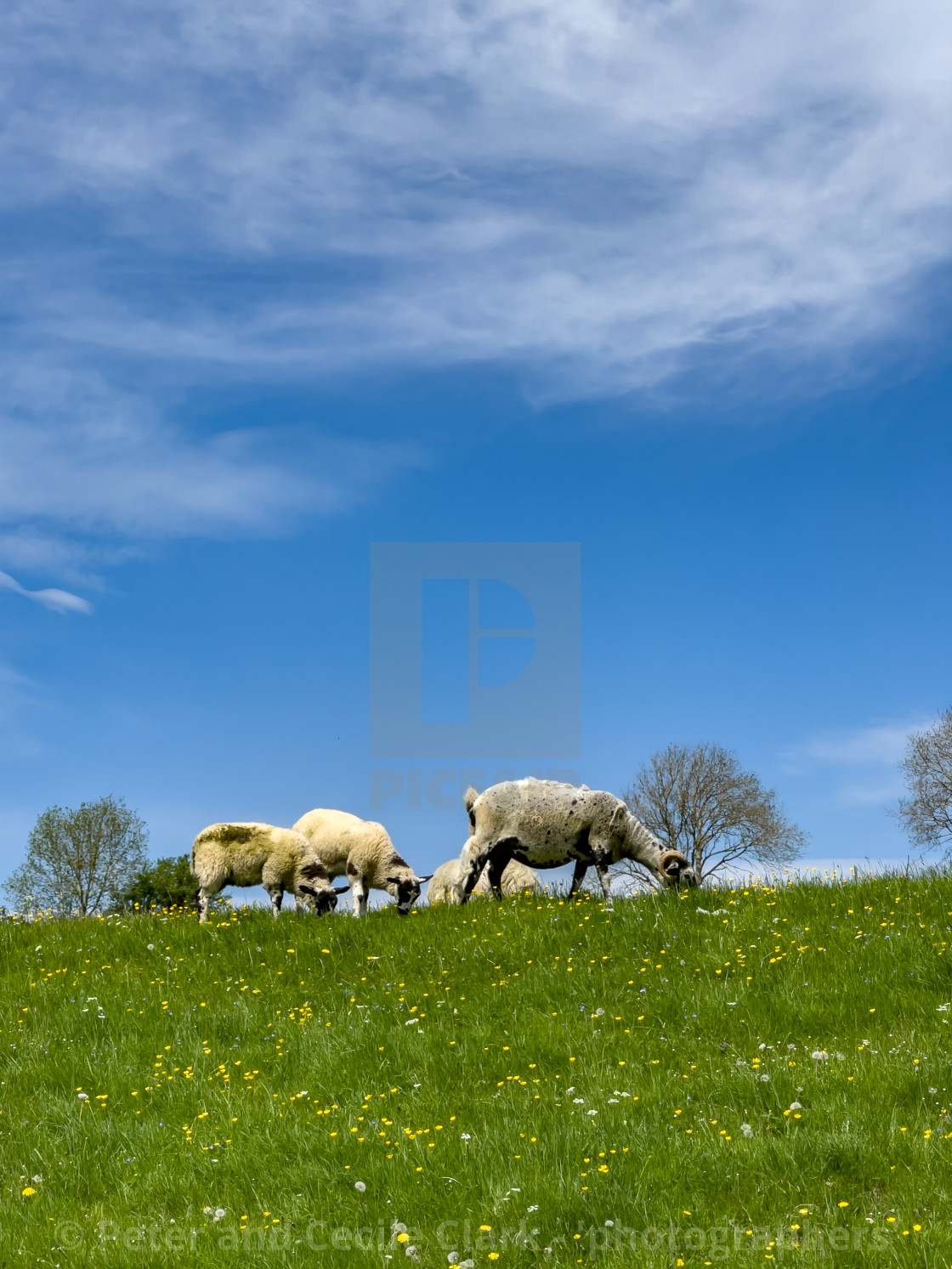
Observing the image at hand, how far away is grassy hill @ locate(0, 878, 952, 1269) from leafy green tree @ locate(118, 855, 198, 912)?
25768 millimetres

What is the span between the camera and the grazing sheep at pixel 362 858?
868 inches

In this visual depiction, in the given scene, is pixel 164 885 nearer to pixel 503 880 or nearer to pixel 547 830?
pixel 503 880

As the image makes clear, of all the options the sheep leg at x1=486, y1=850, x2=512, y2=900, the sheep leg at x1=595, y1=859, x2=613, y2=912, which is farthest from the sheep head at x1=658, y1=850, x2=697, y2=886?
the sheep leg at x1=486, y1=850, x2=512, y2=900

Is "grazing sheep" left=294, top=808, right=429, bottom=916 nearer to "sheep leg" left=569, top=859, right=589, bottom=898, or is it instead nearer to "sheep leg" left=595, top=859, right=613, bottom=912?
"sheep leg" left=569, top=859, right=589, bottom=898

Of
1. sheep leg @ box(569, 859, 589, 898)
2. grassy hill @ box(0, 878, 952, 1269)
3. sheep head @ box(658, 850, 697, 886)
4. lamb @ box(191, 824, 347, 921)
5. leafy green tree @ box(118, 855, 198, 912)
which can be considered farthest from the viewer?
leafy green tree @ box(118, 855, 198, 912)

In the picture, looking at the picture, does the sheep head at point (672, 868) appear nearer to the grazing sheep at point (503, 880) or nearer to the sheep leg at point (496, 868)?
the sheep leg at point (496, 868)

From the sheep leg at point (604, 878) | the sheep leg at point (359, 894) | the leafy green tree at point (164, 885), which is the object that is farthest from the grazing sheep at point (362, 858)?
the leafy green tree at point (164, 885)

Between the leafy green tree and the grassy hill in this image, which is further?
the leafy green tree

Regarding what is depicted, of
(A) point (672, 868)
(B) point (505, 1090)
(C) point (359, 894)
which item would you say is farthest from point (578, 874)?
(B) point (505, 1090)

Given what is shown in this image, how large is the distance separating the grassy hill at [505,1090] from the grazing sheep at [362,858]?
14.0 feet

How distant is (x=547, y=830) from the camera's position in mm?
18859

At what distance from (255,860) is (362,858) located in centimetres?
245

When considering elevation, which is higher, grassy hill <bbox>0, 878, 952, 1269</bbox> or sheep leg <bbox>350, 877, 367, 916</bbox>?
sheep leg <bbox>350, 877, 367, 916</bbox>

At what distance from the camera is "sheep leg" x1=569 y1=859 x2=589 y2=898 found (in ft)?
64.1
